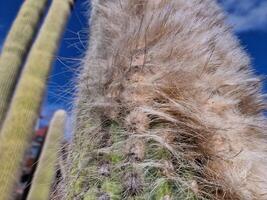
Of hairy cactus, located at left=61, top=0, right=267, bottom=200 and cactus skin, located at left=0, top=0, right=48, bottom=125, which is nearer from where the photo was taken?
hairy cactus, located at left=61, top=0, right=267, bottom=200

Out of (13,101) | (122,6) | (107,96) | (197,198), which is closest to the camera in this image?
(197,198)

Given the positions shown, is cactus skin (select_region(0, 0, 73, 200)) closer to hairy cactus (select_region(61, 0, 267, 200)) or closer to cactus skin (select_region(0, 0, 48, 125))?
cactus skin (select_region(0, 0, 48, 125))

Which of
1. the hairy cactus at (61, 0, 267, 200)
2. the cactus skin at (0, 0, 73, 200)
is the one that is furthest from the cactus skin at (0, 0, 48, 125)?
the hairy cactus at (61, 0, 267, 200)

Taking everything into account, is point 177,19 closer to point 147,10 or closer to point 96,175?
point 147,10

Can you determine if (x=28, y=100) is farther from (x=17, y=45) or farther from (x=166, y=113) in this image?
(x=166, y=113)

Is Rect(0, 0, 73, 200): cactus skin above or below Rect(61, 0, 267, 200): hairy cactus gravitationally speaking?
below

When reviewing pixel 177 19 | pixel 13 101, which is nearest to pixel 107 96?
pixel 177 19
